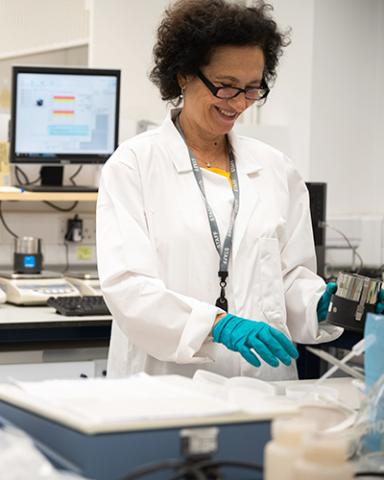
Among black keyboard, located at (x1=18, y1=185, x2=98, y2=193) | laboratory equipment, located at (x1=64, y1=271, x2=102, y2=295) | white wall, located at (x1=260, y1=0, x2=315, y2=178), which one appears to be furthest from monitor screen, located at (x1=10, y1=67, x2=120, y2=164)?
white wall, located at (x1=260, y1=0, x2=315, y2=178)

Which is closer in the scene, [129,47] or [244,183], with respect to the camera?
[244,183]

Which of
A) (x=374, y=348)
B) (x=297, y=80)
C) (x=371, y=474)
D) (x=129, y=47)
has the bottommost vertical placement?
(x=371, y=474)

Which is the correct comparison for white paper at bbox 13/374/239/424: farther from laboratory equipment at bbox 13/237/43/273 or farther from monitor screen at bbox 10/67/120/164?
monitor screen at bbox 10/67/120/164

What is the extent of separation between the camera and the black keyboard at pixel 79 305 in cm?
308

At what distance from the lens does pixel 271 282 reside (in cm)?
215

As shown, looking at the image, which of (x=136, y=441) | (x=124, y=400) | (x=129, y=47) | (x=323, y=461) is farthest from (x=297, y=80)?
(x=323, y=461)

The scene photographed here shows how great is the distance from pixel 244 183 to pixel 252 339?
0.49 metres

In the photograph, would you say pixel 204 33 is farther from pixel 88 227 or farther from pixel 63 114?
pixel 88 227

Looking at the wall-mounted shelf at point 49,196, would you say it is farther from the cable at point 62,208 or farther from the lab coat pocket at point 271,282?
the lab coat pocket at point 271,282

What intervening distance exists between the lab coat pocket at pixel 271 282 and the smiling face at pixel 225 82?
0.30 m

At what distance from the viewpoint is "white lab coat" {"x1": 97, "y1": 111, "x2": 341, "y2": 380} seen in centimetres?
200

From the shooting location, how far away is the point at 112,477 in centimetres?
116

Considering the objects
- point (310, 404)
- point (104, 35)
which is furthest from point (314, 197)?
point (310, 404)

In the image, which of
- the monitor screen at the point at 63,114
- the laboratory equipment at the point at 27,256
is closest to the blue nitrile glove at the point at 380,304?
the laboratory equipment at the point at 27,256
